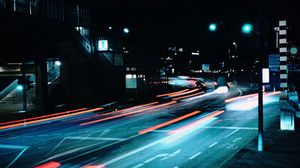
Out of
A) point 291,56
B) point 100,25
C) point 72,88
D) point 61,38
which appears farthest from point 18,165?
point 100,25

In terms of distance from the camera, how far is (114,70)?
3788cm

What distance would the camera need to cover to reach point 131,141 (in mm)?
13969

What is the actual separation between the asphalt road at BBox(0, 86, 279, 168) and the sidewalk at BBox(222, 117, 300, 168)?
0.51 meters

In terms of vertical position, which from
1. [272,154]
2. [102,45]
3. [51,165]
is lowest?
[51,165]

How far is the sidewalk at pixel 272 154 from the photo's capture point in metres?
9.42

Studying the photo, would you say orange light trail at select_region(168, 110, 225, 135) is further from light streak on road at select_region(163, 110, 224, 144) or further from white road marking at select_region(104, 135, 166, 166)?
white road marking at select_region(104, 135, 166, 166)

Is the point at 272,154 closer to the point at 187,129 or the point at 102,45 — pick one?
the point at 187,129

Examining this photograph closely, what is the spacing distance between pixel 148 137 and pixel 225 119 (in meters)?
6.84

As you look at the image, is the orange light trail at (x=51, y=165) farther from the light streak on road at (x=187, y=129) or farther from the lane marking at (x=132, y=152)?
the light streak on road at (x=187, y=129)

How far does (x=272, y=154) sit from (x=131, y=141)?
5660 millimetres

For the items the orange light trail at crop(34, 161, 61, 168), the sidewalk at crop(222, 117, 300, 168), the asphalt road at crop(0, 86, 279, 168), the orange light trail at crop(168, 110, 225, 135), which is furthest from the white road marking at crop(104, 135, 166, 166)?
the sidewalk at crop(222, 117, 300, 168)

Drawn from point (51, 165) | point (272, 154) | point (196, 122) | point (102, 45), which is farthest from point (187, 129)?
point (102, 45)

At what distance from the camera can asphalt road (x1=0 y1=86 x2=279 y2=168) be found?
10883 mm

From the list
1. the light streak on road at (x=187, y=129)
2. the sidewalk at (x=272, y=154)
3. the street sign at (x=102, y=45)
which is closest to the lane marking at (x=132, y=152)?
the light streak on road at (x=187, y=129)
